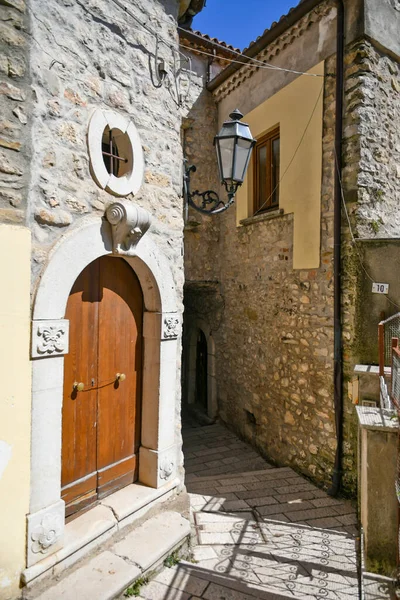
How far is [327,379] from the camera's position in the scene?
17.5 ft

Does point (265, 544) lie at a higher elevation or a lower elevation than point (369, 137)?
lower

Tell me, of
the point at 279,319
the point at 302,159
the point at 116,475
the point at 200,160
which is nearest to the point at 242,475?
the point at 279,319

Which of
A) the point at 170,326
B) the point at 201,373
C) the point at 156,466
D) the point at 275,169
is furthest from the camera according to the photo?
the point at 201,373

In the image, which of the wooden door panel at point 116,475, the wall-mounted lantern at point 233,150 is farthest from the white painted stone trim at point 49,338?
the wall-mounted lantern at point 233,150

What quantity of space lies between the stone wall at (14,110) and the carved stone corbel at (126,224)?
647 mm

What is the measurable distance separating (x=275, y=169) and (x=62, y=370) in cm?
518

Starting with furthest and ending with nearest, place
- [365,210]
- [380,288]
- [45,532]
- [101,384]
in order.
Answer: [365,210] → [380,288] → [101,384] → [45,532]

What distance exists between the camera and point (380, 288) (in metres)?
4.87

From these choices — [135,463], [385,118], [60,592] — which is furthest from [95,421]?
[385,118]

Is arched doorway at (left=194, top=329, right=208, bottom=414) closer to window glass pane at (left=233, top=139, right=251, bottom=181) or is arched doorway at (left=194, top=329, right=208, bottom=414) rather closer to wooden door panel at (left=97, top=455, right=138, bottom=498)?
wooden door panel at (left=97, top=455, right=138, bottom=498)

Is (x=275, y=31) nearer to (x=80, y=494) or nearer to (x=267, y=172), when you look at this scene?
(x=267, y=172)

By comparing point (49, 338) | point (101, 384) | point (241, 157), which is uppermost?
point (241, 157)

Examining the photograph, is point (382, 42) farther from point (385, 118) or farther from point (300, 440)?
point (300, 440)

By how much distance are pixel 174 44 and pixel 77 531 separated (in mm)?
4103
